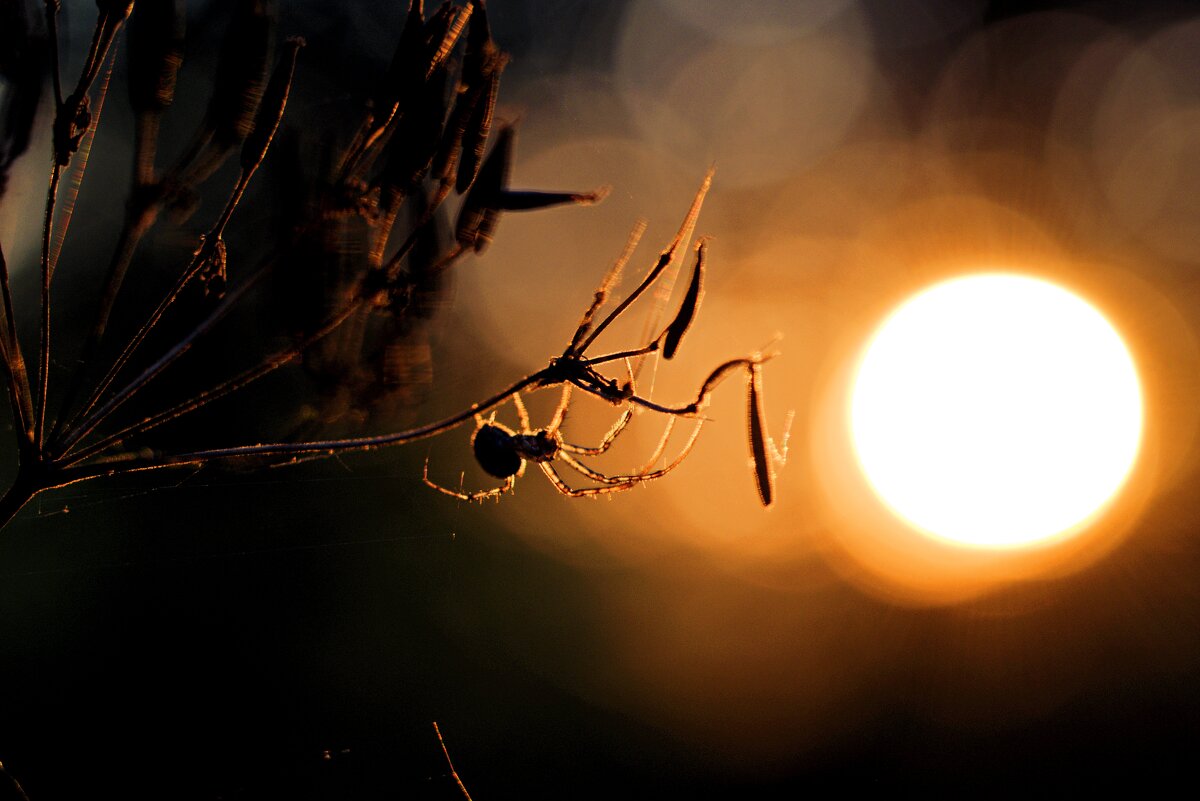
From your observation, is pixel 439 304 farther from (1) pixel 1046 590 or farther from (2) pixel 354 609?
(1) pixel 1046 590

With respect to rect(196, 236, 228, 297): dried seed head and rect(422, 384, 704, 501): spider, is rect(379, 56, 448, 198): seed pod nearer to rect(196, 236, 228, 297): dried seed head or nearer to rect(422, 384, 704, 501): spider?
rect(196, 236, 228, 297): dried seed head

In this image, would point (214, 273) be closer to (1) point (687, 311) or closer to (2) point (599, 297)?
(2) point (599, 297)

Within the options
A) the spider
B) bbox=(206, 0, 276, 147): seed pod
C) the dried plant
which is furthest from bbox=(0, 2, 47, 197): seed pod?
the spider

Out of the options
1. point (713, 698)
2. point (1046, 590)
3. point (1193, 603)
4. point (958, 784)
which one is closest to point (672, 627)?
point (713, 698)

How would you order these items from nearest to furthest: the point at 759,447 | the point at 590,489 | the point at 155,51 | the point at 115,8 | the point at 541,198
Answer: the point at 115,8 < the point at 155,51 < the point at 541,198 < the point at 759,447 < the point at 590,489

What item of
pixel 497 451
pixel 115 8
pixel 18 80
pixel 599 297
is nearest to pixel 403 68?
pixel 115 8

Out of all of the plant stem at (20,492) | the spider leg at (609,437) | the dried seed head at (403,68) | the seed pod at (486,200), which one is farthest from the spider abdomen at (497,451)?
the plant stem at (20,492)
